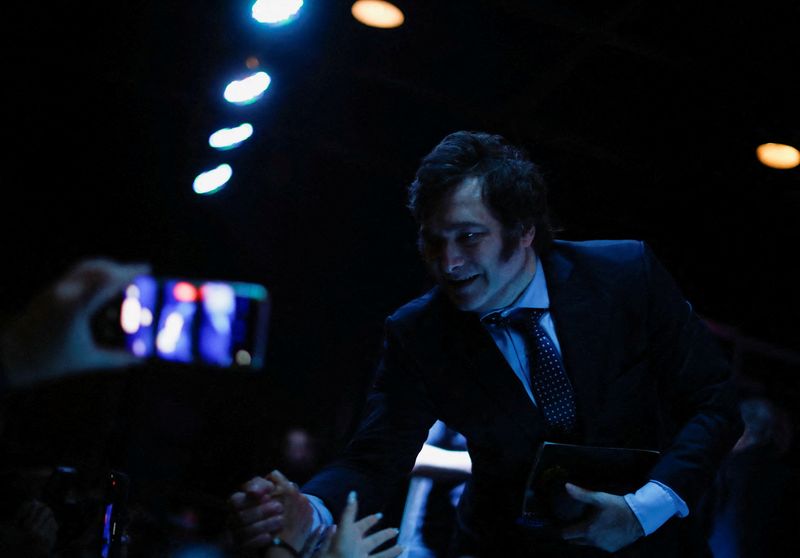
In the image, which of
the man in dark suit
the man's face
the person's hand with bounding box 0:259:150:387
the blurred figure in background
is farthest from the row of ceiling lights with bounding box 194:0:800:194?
the person's hand with bounding box 0:259:150:387

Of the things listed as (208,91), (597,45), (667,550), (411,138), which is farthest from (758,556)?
(208,91)

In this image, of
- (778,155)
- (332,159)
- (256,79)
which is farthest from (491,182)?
(332,159)

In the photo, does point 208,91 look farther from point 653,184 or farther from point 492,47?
point 653,184

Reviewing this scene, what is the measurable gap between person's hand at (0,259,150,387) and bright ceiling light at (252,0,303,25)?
11.4ft

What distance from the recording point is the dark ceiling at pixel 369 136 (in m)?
3.75

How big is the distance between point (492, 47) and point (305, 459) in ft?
11.7

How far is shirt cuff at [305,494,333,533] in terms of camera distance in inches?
75.0

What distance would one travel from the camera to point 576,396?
6.72 feet

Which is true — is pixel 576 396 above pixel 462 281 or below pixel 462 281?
below

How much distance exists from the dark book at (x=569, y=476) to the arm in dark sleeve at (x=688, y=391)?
0.30 ft

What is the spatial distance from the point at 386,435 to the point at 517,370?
1.29 ft

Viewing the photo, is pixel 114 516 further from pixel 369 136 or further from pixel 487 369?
pixel 369 136

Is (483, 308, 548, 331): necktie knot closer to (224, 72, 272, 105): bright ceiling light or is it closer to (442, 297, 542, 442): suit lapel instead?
(442, 297, 542, 442): suit lapel

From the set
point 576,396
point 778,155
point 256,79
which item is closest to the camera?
point 576,396
